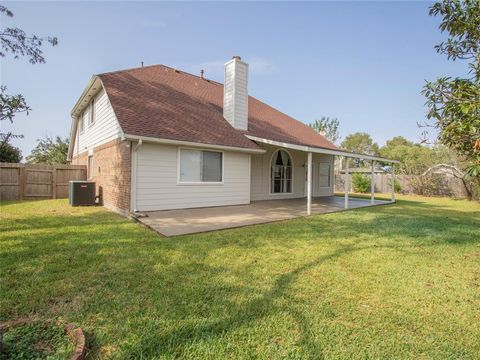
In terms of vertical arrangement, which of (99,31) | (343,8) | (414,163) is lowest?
(414,163)

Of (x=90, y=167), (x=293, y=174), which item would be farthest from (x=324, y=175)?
(x=90, y=167)

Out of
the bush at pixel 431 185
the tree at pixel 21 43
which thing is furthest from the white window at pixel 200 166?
the bush at pixel 431 185

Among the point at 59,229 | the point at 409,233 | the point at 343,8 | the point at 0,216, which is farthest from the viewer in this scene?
the point at 343,8

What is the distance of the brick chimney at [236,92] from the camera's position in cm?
1239

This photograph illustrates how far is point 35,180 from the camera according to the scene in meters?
13.1

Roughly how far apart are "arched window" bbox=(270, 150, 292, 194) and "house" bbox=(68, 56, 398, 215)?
2.1 inches

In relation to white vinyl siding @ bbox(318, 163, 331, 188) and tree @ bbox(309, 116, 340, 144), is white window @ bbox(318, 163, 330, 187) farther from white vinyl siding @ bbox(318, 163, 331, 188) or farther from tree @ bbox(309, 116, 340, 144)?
tree @ bbox(309, 116, 340, 144)

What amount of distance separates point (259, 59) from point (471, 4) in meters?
12.3

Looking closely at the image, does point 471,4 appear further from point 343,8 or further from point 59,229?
point 59,229

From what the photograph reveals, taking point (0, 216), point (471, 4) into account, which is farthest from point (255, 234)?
point (0, 216)

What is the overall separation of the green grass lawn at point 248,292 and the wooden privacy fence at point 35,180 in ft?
27.5

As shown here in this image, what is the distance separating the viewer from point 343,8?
9492 millimetres

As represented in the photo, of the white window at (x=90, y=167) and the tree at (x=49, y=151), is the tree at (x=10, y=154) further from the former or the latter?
the white window at (x=90, y=167)

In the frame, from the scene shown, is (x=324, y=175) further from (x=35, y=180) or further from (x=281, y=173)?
(x=35, y=180)
